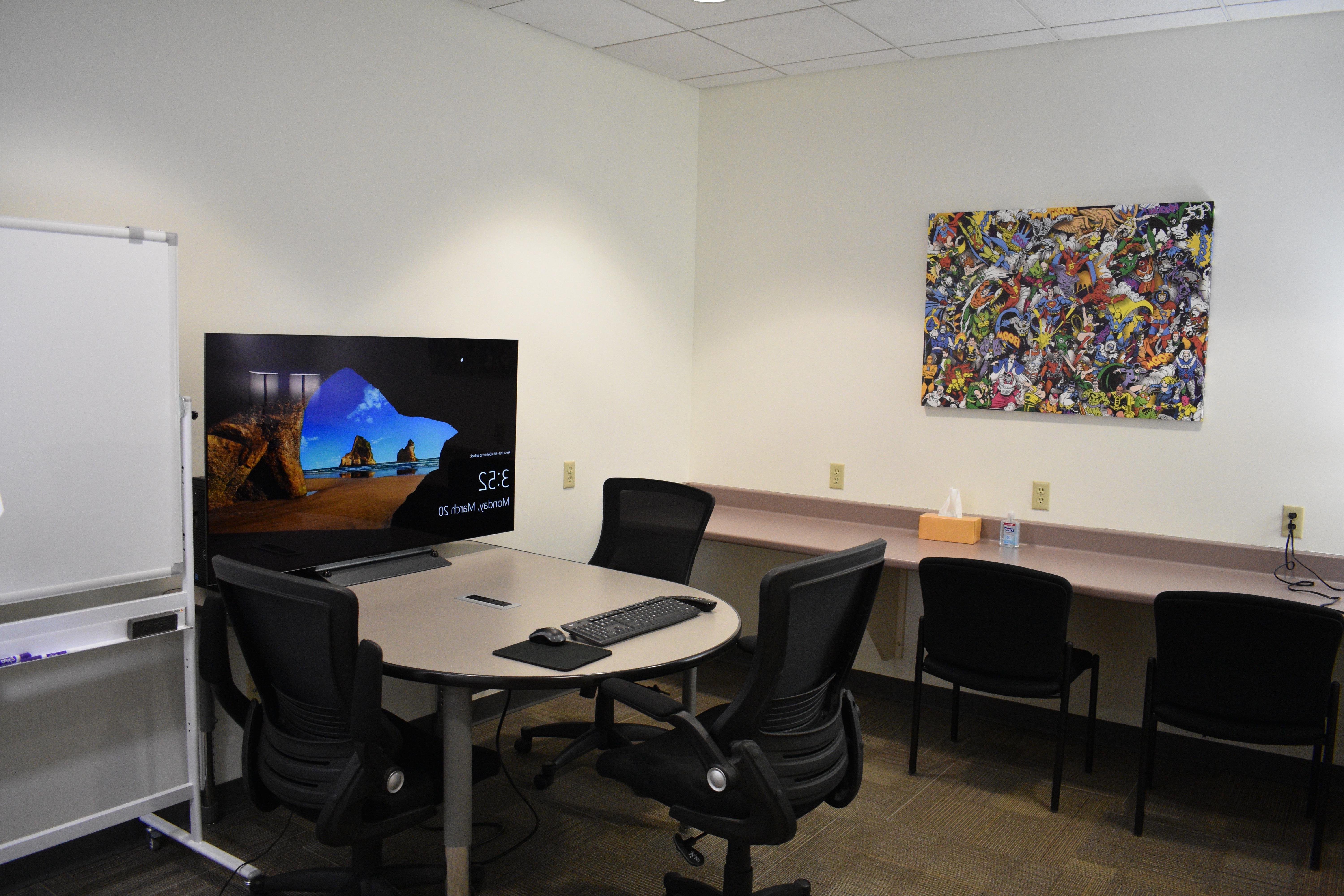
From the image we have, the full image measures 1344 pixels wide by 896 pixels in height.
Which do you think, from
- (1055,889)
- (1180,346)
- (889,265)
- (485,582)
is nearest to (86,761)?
(485,582)

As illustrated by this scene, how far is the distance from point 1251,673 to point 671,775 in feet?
5.82

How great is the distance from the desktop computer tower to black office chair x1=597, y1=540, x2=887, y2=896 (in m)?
1.28

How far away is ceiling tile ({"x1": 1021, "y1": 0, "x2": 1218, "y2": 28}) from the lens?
3.26 metres

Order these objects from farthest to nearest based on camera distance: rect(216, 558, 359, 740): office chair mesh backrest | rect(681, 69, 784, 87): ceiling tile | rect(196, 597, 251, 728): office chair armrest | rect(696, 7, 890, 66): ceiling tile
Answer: rect(681, 69, 784, 87): ceiling tile, rect(696, 7, 890, 66): ceiling tile, rect(196, 597, 251, 728): office chair armrest, rect(216, 558, 359, 740): office chair mesh backrest

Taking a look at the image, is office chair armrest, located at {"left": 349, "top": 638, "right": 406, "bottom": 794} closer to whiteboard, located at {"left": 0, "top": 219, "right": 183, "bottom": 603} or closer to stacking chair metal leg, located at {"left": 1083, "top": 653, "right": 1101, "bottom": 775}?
whiteboard, located at {"left": 0, "top": 219, "right": 183, "bottom": 603}

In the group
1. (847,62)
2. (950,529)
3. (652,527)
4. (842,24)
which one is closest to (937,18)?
(842,24)

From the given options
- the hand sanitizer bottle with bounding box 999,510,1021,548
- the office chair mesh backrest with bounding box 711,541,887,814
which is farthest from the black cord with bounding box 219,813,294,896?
the hand sanitizer bottle with bounding box 999,510,1021,548

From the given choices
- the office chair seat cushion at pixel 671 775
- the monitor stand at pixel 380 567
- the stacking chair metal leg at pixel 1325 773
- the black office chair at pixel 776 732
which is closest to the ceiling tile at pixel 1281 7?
the stacking chair metal leg at pixel 1325 773

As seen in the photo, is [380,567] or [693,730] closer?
[693,730]

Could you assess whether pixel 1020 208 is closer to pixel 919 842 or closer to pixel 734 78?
pixel 734 78

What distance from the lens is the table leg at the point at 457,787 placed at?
2.24 m

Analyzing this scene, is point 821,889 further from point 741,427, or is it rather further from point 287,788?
point 741,427

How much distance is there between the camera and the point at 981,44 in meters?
3.82

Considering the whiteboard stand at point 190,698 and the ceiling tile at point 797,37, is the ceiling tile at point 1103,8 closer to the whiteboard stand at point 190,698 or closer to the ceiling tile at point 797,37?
the ceiling tile at point 797,37
